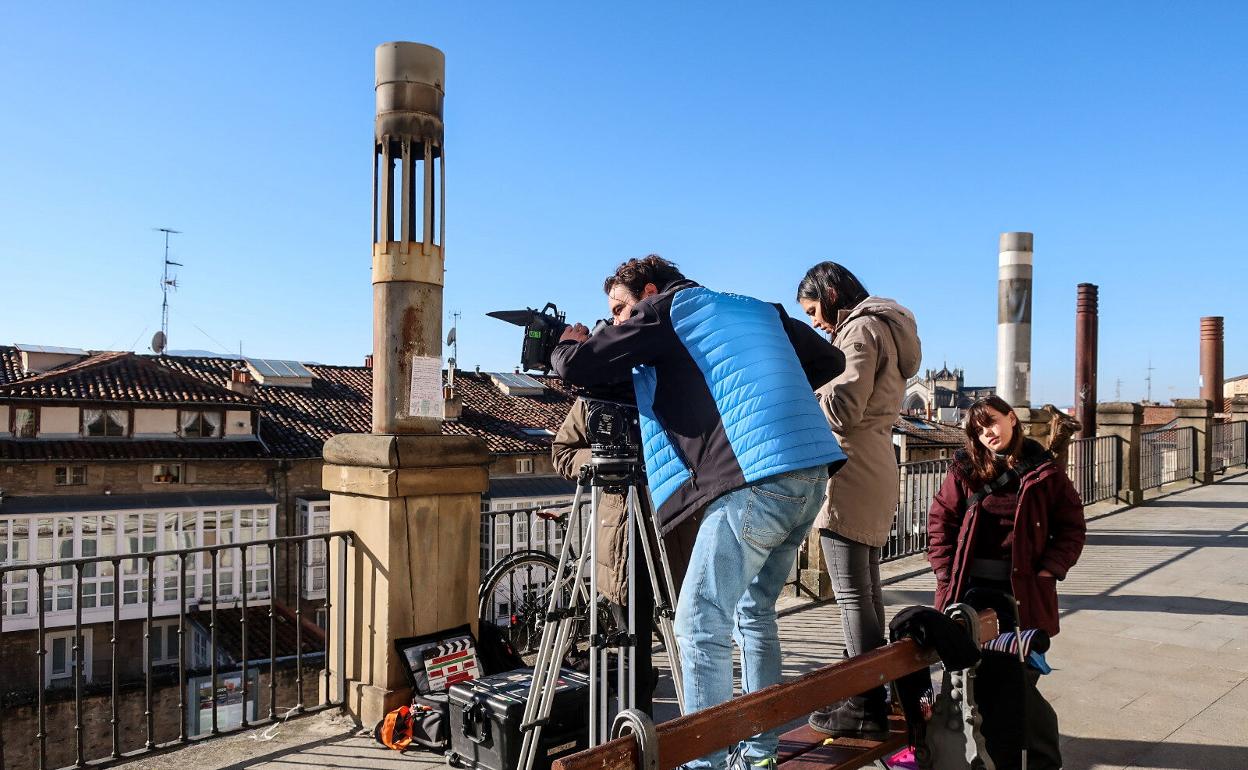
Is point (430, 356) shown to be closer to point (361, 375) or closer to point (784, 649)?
point (784, 649)

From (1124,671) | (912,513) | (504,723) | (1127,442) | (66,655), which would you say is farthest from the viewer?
(66,655)

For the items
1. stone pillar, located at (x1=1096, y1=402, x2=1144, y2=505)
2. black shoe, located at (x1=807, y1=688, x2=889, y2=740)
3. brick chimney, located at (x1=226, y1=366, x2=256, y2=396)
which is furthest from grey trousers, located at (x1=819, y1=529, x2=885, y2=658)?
brick chimney, located at (x1=226, y1=366, x2=256, y2=396)

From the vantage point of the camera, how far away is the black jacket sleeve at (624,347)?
2.53m

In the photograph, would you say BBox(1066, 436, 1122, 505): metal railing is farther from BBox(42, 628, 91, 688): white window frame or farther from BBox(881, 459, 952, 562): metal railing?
BBox(42, 628, 91, 688): white window frame

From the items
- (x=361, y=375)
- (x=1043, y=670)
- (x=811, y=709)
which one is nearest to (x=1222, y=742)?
(x=1043, y=670)

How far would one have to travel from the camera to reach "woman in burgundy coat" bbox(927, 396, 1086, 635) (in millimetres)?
3420

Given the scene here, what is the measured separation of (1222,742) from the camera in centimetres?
369

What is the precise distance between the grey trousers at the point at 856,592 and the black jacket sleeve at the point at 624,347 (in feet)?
3.87

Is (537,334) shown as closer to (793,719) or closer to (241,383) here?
(793,719)

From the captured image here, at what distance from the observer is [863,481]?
3.27m

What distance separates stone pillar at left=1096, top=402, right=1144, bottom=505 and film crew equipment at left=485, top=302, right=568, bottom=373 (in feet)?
38.1

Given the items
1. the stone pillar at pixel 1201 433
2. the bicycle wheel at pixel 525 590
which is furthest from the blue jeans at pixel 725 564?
the stone pillar at pixel 1201 433

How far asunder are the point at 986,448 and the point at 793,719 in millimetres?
1885

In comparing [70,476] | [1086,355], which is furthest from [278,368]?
[1086,355]
